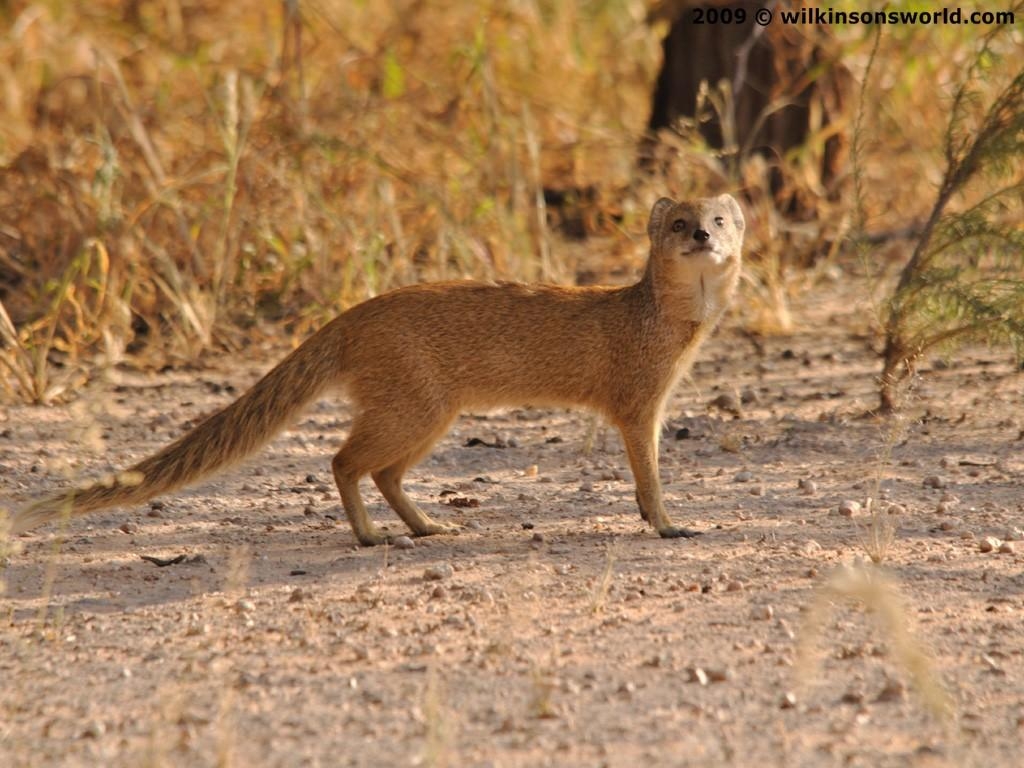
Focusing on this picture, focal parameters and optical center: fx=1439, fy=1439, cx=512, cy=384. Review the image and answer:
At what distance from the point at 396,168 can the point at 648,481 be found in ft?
9.45

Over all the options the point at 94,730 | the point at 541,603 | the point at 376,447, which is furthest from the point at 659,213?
the point at 94,730

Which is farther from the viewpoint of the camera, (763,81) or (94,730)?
(763,81)

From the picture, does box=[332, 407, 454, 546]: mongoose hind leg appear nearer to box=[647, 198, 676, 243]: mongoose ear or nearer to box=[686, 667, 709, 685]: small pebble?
box=[647, 198, 676, 243]: mongoose ear

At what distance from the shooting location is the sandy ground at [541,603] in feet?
9.70

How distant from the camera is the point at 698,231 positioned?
446 cm

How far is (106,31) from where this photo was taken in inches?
367

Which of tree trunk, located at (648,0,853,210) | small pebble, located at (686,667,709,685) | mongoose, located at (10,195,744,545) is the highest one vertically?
tree trunk, located at (648,0,853,210)

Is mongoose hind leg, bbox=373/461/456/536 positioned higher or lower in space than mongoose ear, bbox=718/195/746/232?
lower

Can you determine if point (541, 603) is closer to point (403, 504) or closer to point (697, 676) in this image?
point (697, 676)

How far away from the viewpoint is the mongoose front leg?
14.6 feet

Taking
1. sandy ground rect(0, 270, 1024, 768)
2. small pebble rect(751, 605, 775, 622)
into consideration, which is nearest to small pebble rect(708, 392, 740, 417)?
sandy ground rect(0, 270, 1024, 768)

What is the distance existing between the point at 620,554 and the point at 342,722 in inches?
55.1

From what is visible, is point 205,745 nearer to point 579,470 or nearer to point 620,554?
point 620,554

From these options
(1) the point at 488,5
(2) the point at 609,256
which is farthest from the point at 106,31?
(2) the point at 609,256
